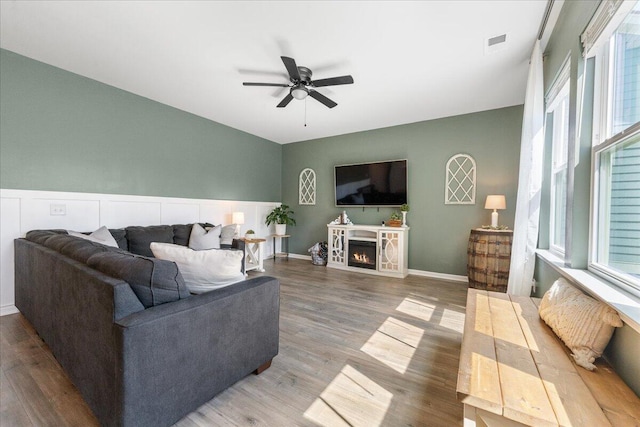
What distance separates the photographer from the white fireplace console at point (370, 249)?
4328 millimetres

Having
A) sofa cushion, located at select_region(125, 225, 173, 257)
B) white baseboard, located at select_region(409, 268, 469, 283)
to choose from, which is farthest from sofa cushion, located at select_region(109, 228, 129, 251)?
white baseboard, located at select_region(409, 268, 469, 283)

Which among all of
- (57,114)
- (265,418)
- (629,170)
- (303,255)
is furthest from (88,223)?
(629,170)

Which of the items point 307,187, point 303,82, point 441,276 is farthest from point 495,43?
point 307,187

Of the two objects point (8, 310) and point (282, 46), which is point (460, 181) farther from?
point (8, 310)

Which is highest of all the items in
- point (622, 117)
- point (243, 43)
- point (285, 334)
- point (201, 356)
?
point (243, 43)

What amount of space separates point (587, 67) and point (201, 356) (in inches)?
114

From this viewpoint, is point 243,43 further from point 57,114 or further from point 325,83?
point 57,114

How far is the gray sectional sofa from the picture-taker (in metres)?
1.10

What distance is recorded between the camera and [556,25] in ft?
7.16

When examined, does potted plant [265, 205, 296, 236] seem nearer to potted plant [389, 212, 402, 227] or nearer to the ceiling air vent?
potted plant [389, 212, 402, 227]

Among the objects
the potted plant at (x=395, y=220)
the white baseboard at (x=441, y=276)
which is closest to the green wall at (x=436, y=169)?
the white baseboard at (x=441, y=276)

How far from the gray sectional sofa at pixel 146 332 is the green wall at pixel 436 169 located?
137 inches

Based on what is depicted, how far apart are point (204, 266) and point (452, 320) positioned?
2.45 m

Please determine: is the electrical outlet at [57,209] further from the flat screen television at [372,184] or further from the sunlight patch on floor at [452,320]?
the sunlight patch on floor at [452,320]
